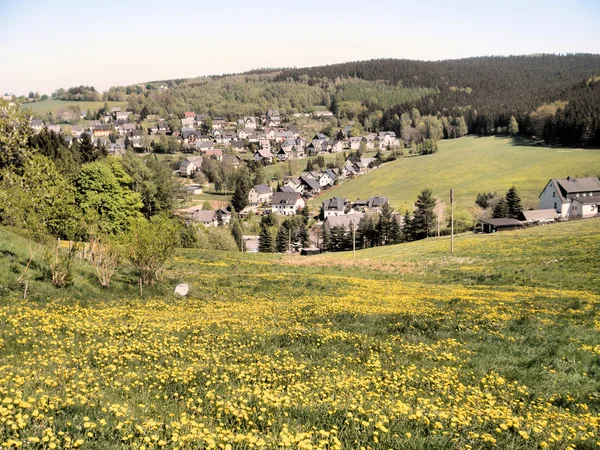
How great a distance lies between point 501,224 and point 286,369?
281 feet

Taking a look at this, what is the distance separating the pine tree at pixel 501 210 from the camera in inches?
3637

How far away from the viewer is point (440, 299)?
24.3m

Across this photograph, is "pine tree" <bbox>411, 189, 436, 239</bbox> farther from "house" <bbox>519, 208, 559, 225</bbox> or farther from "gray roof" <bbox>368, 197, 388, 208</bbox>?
"gray roof" <bbox>368, 197, 388, 208</bbox>

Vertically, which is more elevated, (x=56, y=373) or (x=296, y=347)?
(x=56, y=373)

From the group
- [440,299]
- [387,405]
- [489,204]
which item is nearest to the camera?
[387,405]

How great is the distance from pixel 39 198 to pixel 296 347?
14.7 meters

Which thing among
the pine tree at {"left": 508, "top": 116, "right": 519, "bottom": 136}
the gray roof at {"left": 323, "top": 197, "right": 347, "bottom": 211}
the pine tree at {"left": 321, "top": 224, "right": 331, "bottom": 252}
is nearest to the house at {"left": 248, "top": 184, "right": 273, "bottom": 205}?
the gray roof at {"left": 323, "top": 197, "right": 347, "bottom": 211}

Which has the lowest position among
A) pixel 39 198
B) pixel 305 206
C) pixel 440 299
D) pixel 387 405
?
pixel 305 206

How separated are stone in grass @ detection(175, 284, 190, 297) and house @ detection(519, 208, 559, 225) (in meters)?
86.5

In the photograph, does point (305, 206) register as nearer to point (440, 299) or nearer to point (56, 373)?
point (440, 299)

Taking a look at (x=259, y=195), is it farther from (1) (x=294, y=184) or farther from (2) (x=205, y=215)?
(2) (x=205, y=215)

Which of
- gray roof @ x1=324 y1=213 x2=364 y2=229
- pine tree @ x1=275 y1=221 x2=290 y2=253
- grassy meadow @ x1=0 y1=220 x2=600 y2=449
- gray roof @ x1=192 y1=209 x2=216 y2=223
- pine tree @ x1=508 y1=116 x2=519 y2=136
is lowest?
pine tree @ x1=275 y1=221 x2=290 y2=253

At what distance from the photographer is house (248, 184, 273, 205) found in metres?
159

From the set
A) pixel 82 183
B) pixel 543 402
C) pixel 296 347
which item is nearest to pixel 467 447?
pixel 543 402
